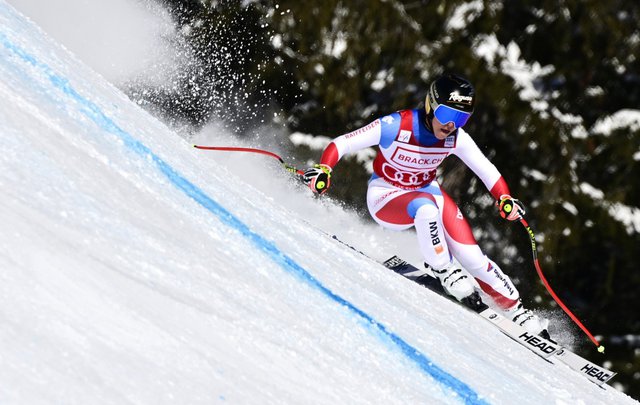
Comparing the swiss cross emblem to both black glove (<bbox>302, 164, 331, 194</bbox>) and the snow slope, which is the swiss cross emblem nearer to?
black glove (<bbox>302, 164, 331, 194</bbox>)

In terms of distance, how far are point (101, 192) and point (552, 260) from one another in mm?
6922

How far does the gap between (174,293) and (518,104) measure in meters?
6.83

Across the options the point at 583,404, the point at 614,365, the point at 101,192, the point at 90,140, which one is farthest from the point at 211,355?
the point at 614,365

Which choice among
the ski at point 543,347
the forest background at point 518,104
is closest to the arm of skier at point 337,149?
the ski at point 543,347

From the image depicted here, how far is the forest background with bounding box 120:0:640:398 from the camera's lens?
27.6ft

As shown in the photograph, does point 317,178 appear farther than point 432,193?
No

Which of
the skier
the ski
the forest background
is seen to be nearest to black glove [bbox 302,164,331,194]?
the skier

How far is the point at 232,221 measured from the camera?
3.32 meters

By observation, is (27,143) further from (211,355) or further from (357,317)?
(357,317)

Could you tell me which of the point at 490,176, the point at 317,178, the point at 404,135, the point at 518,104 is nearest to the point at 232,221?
the point at 317,178

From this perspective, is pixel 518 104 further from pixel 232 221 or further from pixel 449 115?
pixel 232 221

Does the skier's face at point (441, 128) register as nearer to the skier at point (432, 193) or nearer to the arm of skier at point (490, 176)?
the skier at point (432, 193)

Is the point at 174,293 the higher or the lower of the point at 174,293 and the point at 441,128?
the lower

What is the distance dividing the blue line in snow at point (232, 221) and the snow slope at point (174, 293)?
10 mm
